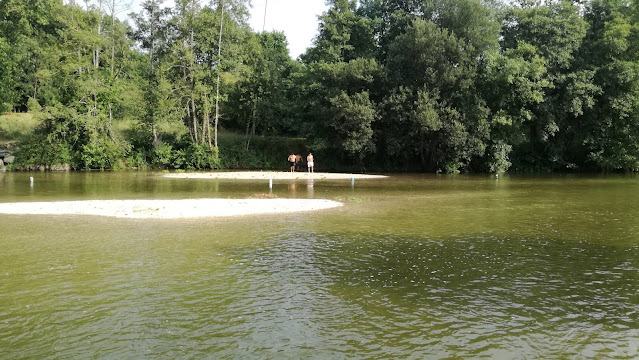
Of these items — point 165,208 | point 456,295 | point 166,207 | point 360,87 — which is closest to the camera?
point 456,295

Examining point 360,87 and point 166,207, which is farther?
point 360,87

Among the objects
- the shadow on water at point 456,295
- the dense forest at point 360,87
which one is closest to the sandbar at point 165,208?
the shadow on water at point 456,295

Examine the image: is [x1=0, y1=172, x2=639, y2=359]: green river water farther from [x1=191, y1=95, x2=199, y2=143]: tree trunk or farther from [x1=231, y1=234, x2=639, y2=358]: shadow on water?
[x1=191, y1=95, x2=199, y2=143]: tree trunk

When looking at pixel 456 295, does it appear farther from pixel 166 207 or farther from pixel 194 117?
pixel 194 117

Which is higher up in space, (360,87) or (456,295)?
(360,87)

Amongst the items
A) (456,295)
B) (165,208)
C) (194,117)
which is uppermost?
(194,117)

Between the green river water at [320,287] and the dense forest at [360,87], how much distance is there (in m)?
33.0

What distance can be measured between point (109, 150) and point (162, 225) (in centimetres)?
3867

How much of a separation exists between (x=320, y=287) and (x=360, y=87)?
4449cm

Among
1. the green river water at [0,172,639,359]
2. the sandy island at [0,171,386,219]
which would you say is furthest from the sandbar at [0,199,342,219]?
the green river water at [0,172,639,359]

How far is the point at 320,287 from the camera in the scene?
1010 cm

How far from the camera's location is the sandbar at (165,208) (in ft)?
64.3

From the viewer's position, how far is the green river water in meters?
7.18

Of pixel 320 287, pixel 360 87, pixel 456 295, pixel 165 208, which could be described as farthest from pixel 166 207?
pixel 360 87
